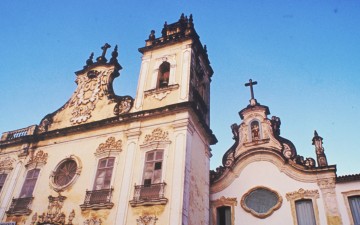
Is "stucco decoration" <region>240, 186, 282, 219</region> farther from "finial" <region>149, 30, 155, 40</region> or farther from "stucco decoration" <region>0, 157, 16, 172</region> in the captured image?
"stucco decoration" <region>0, 157, 16, 172</region>

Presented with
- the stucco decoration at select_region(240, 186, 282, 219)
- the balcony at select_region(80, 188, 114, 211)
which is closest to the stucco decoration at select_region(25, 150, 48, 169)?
the balcony at select_region(80, 188, 114, 211)

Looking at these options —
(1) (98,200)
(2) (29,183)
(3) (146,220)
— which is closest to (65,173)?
(2) (29,183)

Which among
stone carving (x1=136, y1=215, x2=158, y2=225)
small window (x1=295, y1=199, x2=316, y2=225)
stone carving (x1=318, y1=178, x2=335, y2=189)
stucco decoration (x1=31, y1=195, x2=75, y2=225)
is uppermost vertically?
stone carving (x1=318, y1=178, x2=335, y2=189)

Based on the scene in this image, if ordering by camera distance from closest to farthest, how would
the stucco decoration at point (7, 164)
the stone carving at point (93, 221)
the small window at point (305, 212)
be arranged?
the stone carving at point (93, 221)
the small window at point (305, 212)
the stucco decoration at point (7, 164)

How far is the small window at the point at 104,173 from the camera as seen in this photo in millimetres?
13344

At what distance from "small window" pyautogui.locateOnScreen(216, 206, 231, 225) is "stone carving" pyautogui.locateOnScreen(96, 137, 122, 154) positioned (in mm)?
5379

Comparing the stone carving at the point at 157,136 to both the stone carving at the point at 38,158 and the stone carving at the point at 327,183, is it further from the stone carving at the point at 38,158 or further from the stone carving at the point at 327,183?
the stone carving at the point at 327,183

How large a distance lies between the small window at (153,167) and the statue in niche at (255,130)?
5919 millimetres

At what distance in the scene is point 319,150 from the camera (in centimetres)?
1549

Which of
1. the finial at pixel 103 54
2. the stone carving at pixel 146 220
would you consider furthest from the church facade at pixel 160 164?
the finial at pixel 103 54

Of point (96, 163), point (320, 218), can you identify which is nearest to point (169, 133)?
point (96, 163)

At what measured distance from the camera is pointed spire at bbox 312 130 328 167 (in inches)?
588

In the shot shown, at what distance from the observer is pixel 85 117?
52.7ft

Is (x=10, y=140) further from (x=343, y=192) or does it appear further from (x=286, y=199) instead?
(x=343, y=192)
